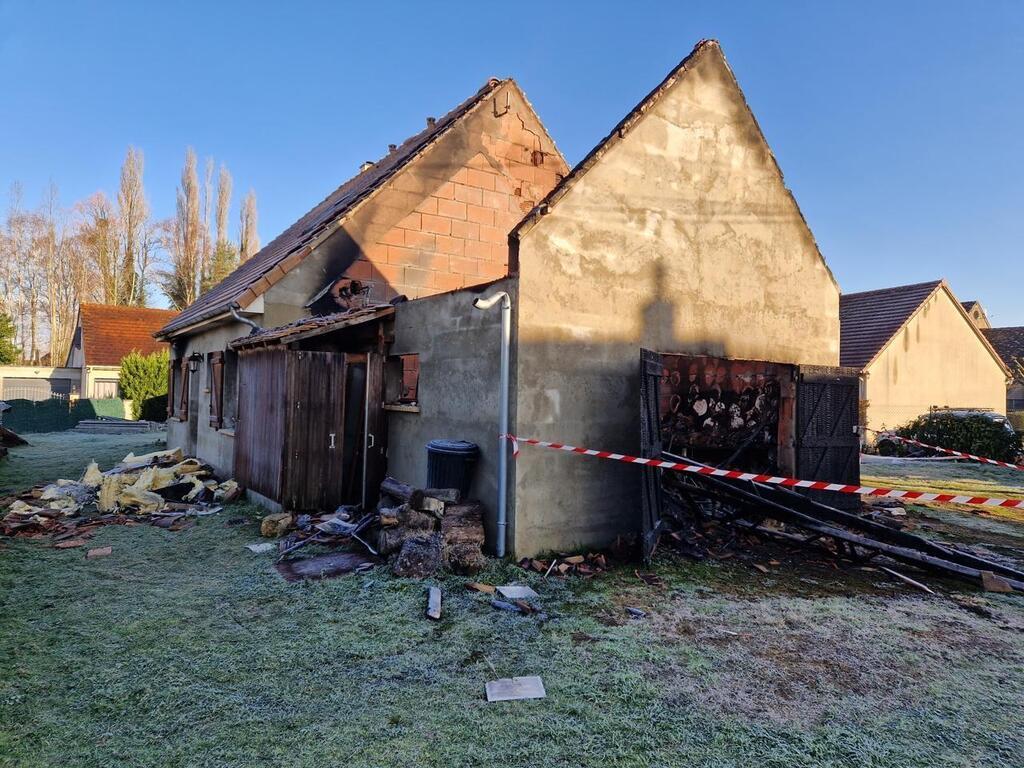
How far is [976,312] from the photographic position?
33562 mm

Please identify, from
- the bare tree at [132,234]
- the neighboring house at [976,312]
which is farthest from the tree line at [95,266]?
the neighboring house at [976,312]

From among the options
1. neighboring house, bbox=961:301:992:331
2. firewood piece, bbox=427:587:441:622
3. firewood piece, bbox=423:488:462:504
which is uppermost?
neighboring house, bbox=961:301:992:331

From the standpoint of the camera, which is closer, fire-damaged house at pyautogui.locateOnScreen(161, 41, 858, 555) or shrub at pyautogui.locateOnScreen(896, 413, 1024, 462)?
fire-damaged house at pyautogui.locateOnScreen(161, 41, 858, 555)

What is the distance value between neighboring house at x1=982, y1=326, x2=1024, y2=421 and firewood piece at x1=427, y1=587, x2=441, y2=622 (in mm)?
35935

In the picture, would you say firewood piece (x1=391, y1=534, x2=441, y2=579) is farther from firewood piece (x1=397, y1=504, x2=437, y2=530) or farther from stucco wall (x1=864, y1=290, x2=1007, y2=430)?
stucco wall (x1=864, y1=290, x2=1007, y2=430)

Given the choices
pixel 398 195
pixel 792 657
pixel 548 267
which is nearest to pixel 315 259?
pixel 398 195

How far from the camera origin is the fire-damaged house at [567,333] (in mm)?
6461

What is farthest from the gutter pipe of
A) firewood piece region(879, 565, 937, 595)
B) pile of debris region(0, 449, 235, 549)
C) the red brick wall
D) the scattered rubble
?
the red brick wall

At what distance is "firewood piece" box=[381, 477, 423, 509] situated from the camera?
6.18 m

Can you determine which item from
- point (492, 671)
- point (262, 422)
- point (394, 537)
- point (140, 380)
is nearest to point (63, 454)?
point (262, 422)

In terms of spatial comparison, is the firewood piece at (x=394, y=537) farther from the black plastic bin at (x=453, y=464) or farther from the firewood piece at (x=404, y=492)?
the black plastic bin at (x=453, y=464)

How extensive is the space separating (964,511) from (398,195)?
1119 cm

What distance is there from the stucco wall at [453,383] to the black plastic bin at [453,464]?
9 centimetres

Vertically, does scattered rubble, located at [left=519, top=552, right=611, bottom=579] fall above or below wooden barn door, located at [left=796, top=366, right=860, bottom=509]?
below
